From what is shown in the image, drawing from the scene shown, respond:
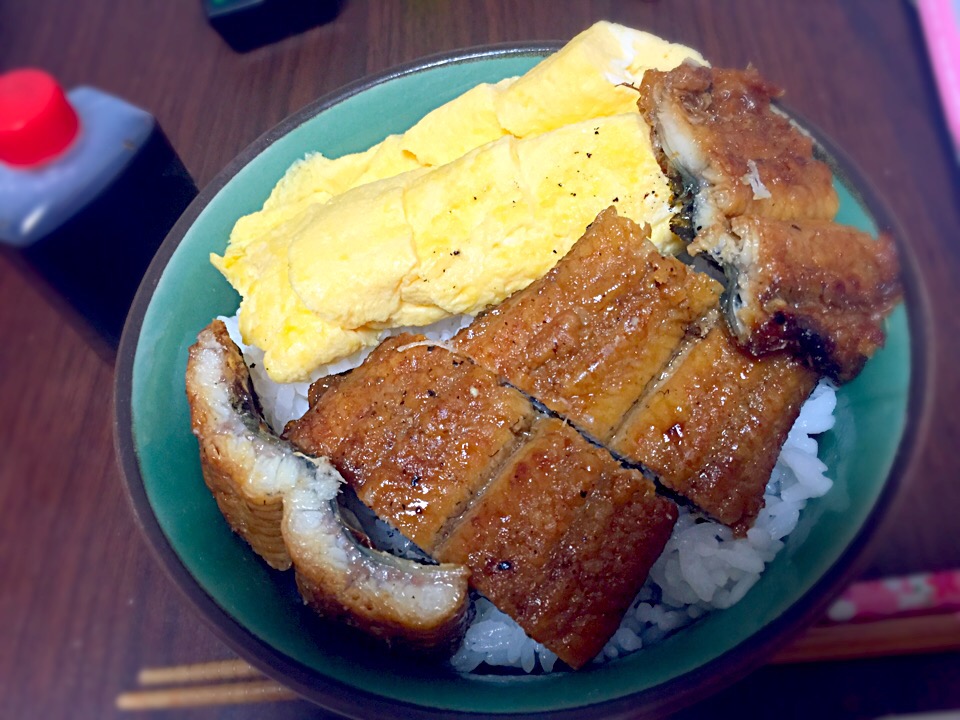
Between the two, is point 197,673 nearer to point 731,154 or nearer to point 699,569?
point 699,569

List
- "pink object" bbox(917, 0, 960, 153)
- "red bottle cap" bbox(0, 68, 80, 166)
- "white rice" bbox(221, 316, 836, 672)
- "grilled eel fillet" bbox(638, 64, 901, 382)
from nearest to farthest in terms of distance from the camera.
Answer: "pink object" bbox(917, 0, 960, 153)
"red bottle cap" bbox(0, 68, 80, 166)
"grilled eel fillet" bbox(638, 64, 901, 382)
"white rice" bbox(221, 316, 836, 672)

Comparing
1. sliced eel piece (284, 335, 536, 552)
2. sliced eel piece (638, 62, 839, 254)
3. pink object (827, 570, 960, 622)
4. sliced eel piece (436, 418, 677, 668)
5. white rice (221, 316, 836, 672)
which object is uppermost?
sliced eel piece (638, 62, 839, 254)

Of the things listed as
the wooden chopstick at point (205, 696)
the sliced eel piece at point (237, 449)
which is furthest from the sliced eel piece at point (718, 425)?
the wooden chopstick at point (205, 696)

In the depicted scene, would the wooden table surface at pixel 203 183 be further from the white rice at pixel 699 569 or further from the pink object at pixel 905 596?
the white rice at pixel 699 569

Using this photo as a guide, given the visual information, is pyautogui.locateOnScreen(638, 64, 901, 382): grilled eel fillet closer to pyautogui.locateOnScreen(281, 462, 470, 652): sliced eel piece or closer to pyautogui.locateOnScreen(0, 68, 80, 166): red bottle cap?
pyautogui.locateOnScreen(281, 462, 470, 652): sliced eel piece

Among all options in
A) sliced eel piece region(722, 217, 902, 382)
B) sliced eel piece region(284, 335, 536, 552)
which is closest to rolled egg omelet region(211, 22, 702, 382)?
sliced eel piece region(284, 335, 536, 552)

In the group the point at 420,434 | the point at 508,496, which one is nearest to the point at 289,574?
the point at 420,434
